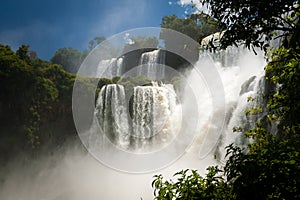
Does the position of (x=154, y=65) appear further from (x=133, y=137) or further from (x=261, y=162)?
(x=261, y=162)

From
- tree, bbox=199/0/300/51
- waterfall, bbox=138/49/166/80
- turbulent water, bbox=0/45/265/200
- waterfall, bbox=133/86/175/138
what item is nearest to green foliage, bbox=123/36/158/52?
waterfall, bbox=138/49/166/80

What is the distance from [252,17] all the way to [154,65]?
2050cm

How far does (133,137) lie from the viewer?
1492 cm

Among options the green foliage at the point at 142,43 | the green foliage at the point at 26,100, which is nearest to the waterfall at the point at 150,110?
the green foliage at the point at 26,100

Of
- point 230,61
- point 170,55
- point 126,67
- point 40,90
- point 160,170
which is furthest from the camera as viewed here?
point 126,67

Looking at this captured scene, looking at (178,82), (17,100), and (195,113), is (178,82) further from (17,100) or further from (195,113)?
(17,100)

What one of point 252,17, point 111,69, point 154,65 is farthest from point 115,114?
point 252,17

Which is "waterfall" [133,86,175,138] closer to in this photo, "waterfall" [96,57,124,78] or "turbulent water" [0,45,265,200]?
"turbulent water" [0,45,265,200]

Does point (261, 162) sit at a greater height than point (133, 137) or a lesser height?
lesser

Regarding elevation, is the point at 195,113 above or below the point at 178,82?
below

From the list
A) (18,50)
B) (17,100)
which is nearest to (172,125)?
(17,100)

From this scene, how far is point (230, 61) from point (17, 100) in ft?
45.3

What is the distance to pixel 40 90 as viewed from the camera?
1492 cm

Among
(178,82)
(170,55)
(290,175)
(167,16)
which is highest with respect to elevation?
(167,16)
